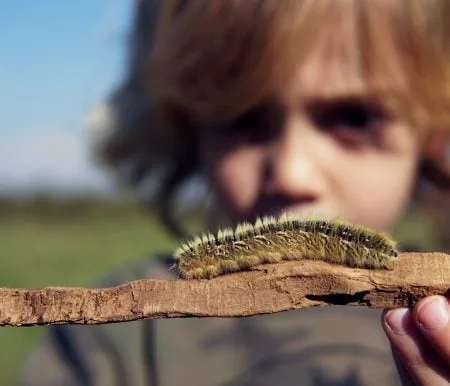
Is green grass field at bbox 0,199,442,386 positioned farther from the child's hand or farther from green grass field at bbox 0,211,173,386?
the child's hand

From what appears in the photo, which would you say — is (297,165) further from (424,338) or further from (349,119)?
(424,338)

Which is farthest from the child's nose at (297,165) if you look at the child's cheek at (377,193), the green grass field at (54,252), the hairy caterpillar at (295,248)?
the green grass field at (54,252)

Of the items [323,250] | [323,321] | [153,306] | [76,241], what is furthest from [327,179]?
[76,241]

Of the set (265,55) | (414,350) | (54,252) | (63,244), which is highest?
(63,244)

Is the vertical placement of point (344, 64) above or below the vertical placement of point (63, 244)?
below

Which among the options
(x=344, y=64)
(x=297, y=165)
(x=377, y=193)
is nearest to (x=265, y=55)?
(x=344, y=64)

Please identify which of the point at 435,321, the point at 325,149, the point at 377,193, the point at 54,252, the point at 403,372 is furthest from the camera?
the point at 54,252

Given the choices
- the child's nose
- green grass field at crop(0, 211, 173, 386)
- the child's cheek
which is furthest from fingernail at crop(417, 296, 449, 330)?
green grass field at crop(0, 211, 173, 386)

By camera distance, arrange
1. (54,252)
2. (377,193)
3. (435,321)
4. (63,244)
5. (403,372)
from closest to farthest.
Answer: (435,321), (403,372), (377,193), (54,252), (63,244)
